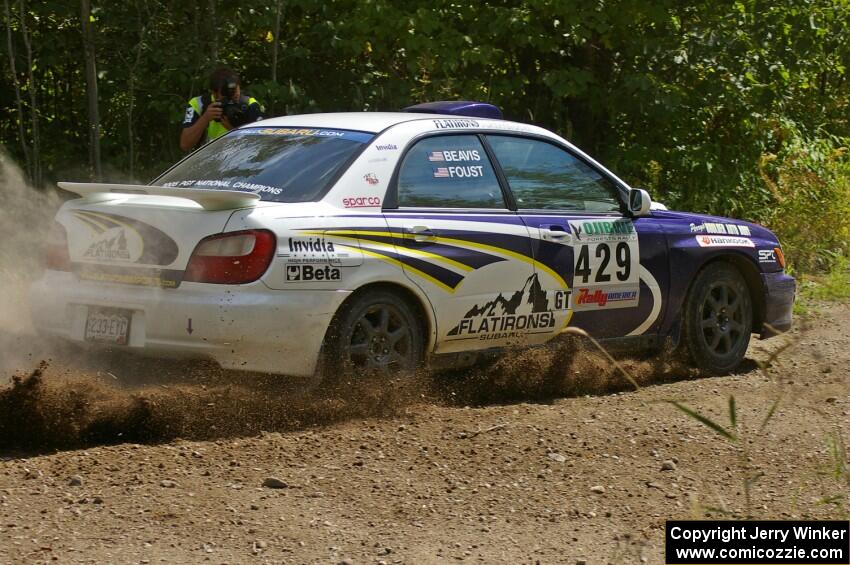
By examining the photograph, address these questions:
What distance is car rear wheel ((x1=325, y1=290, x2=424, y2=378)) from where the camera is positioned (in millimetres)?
6301

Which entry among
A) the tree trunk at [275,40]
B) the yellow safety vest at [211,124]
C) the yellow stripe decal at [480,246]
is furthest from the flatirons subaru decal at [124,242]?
the tree trunk at [275,40]

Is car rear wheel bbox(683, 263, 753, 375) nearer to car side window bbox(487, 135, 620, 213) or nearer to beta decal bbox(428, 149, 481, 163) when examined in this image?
car side window bbox(487, 135, 620, 213)

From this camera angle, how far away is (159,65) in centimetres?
1171

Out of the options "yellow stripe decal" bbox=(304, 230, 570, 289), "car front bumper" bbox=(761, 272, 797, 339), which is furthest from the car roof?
"car front bumper" bbox=(761, 272, 797, 339)

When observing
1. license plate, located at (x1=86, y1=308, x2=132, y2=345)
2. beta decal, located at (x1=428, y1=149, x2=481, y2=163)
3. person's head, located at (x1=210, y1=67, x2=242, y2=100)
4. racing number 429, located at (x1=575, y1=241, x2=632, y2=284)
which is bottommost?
license plate, located at (x1=86, y1=308, x2=132, y2=345)

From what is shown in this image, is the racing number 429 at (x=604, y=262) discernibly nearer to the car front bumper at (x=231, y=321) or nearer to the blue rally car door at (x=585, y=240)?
the blue rally car door at (x=585, y=240)

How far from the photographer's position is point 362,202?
6504 millimetres

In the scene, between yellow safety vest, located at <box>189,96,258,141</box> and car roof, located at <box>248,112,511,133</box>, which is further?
yellow safety vest, located at <box>189,96,258,141</box>

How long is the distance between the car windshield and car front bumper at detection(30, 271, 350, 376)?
1.98ft

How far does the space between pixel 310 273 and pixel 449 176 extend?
127cm

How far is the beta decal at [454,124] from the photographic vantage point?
719cm

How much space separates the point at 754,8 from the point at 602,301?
239 inches

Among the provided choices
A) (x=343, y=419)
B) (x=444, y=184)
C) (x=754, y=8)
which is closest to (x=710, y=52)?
→ (x=754, y=8)

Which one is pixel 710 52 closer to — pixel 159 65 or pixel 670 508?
pixel 159 65
